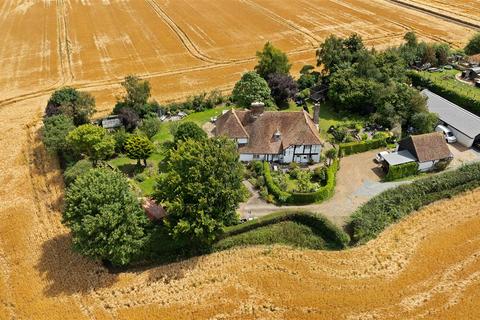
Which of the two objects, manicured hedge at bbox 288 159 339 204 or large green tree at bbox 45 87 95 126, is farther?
large green tree at bbox 45 87 95 126

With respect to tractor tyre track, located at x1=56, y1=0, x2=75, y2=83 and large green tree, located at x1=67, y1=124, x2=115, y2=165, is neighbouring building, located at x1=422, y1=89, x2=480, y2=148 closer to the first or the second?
large green tree, located at x1=67, y1=124, x2=115, y2=165

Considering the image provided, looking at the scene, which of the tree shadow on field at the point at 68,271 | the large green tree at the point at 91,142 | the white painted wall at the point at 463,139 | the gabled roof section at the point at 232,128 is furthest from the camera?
the white painted wall at the point at 463,139

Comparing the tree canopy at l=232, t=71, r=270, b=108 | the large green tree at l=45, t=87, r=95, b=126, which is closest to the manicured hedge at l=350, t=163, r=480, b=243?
the tree canopy at l=232, t=71, r=270, b=108

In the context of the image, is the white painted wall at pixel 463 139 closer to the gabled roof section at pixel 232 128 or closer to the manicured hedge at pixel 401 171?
the manicured hedge at pixel 401 171

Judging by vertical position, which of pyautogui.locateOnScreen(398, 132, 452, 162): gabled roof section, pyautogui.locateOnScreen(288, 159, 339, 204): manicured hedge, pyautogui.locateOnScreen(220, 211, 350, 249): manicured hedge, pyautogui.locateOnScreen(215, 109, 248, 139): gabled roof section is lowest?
pyautogui.locateOnScreen(220, 211, 350, 249): manicured hedge

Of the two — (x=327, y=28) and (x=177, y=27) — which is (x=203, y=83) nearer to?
(x=177, y=27)

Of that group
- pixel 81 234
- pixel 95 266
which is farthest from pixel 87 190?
pixel 95 266

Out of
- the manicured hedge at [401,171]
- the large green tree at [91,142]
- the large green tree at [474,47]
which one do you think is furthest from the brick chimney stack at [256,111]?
the large green tree at [474,47]

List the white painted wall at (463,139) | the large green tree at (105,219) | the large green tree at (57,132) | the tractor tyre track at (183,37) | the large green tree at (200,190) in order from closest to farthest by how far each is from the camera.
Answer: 1. the large green tree at (105,219)
2. the large green tree at (200,190)
3. the large green tree at (57,132)
4. the white painted wall at (463,139)
5. the tractor tyre track at (183,37)
